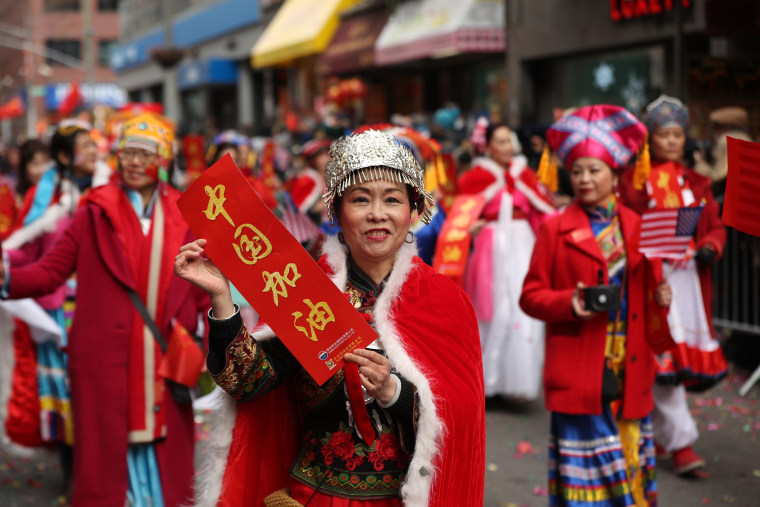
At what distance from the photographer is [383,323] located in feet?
9.04

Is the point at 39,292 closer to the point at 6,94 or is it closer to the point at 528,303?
the point at 528,303

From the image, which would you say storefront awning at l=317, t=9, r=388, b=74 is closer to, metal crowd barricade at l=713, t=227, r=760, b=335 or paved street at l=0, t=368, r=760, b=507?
metal crowd barricade at l=713, t=227, r=760, b=335

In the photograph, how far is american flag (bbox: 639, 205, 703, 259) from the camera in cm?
417

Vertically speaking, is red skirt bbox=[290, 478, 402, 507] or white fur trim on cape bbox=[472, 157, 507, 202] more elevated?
white fur trim on cape bbox=[472, 157, 507, 202]

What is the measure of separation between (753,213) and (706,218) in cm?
297

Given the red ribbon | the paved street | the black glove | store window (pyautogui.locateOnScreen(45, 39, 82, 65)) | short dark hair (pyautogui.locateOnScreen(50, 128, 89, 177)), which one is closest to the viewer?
the red ribbon

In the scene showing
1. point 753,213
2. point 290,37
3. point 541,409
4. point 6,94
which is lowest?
point 541,409

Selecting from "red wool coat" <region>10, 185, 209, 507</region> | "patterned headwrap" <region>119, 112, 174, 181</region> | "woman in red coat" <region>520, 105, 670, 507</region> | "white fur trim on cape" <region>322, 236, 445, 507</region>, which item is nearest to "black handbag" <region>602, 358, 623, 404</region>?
"woman in red coat" <region>520, 105, 670, 507</region>

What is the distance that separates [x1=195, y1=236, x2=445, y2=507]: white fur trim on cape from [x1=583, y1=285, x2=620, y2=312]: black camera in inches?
56.3

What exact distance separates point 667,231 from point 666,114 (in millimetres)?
2088

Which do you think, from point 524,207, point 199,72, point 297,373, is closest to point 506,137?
point 524,207

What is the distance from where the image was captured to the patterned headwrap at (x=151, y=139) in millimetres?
4539

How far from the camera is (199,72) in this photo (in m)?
30.9

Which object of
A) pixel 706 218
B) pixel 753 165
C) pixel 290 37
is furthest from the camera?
pixel 290 37
